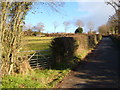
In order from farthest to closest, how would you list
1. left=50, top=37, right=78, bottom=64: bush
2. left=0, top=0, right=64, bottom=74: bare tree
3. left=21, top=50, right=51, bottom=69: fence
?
left=50, top=37, right=78, bottom=64: bush
left=21, top=50, right=51, bottom=69: fence
left=0, top=0, right=64, bottom=74: bare tree

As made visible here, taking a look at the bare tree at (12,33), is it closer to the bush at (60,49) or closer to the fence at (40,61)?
the fence at (40,61)

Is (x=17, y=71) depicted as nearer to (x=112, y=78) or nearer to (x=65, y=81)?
(x=65, y=81)

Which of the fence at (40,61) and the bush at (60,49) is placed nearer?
the fence at (40,61)

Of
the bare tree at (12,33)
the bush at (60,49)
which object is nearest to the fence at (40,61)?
the bush at (60,49)

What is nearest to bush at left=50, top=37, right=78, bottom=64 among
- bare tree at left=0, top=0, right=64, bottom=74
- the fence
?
the fence

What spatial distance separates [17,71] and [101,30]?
366 ft

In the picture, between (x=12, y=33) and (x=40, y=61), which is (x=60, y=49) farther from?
(x=12, y=33)

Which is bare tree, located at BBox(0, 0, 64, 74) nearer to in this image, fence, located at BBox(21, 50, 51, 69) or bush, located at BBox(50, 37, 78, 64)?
fence, located at BBox(21, 50, 51, 69)

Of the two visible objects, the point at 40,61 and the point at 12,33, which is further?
the point at 40,61

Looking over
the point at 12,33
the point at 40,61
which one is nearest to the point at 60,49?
the point at 40,61

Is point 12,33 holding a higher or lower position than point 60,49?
higher

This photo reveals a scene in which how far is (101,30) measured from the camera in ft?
377

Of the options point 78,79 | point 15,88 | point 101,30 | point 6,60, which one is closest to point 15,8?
point 6,60

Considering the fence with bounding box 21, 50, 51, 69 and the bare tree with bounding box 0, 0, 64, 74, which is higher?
the bare tree with bounding box 0, 0, 64, 74
